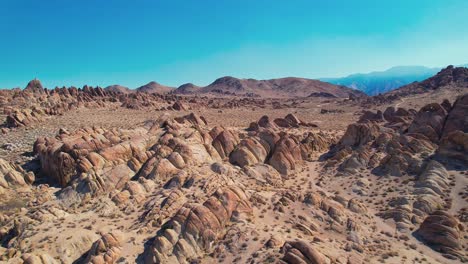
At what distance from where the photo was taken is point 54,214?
24.3m

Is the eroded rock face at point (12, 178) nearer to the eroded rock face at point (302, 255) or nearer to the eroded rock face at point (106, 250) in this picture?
the eroded rock face at point (106, 250)

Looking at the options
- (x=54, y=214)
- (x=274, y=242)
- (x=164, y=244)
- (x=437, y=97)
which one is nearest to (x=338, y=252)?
(x=274, y=242)

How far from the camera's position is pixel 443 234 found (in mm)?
23109

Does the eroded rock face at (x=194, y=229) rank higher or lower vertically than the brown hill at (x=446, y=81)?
lower

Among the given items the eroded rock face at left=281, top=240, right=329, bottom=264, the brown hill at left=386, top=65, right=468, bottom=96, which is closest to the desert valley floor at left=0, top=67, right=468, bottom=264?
the eroded rock face at left=281, top=240, right=329, bottom=264

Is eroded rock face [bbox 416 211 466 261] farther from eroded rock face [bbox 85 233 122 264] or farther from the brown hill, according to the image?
the brown hill

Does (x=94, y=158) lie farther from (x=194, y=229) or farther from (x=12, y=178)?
(x=194, y=229)

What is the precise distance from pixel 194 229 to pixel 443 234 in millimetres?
19256

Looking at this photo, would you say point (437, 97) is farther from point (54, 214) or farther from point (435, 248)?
point (54, 214)

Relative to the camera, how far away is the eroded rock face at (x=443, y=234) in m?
22.0

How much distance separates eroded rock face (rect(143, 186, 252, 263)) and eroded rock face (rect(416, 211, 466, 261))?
1435 cm

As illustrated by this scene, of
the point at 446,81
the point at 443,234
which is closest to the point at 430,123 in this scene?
the point at 443,234

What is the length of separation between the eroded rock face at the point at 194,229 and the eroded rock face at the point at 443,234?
14.3m

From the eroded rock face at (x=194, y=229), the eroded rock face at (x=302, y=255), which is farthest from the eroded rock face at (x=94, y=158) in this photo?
the eroded rock face at (x=302, y=255)
